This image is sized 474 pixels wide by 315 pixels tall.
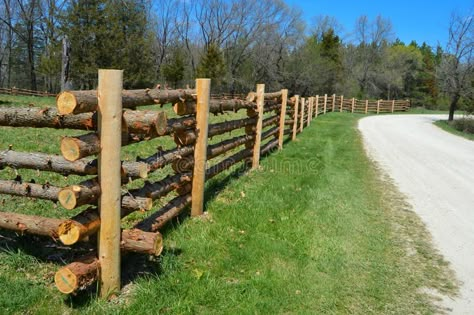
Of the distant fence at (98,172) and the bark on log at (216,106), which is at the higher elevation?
the bark on log at (216,106)

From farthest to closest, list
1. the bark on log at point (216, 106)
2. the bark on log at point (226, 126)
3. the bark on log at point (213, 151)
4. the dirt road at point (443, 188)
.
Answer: the bark on log at point (226, 126) → the bark on log at point (213, 151) → the bark on log at point (216, 106) → the dirt road at point (443, 188)

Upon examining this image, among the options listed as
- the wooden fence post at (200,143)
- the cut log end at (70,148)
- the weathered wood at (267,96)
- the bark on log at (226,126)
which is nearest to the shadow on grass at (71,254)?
the wooden fence post at (200,143)

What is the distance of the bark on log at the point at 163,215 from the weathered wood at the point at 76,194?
3.12 feet

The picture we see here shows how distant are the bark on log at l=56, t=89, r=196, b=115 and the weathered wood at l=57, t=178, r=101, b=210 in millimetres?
A: 555

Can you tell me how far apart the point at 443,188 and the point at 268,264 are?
515 centimetres

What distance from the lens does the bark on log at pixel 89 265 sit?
117 inches

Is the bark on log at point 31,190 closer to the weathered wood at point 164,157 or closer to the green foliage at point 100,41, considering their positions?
the weathered wood at point 164,157

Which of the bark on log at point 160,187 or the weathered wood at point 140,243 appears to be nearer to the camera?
the weathered wood at point 140,243

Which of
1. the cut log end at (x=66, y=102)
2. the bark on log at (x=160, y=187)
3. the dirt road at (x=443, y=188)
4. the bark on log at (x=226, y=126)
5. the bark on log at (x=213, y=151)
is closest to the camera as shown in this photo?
the cut log end at (x=66, y=102)

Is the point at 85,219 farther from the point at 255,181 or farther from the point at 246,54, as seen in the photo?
the point at 246,54

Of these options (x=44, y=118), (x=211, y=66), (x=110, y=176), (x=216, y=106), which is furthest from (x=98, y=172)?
(x=211, y=66)

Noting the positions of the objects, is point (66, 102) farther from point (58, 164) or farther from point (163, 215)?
point (163, 215)

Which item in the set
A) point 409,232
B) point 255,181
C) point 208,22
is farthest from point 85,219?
point 208,22

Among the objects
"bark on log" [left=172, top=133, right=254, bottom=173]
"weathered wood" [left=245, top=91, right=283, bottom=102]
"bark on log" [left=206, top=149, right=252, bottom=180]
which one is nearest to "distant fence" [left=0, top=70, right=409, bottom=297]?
"bark on log" [left=172, top=133, right=254, bottom=173]
